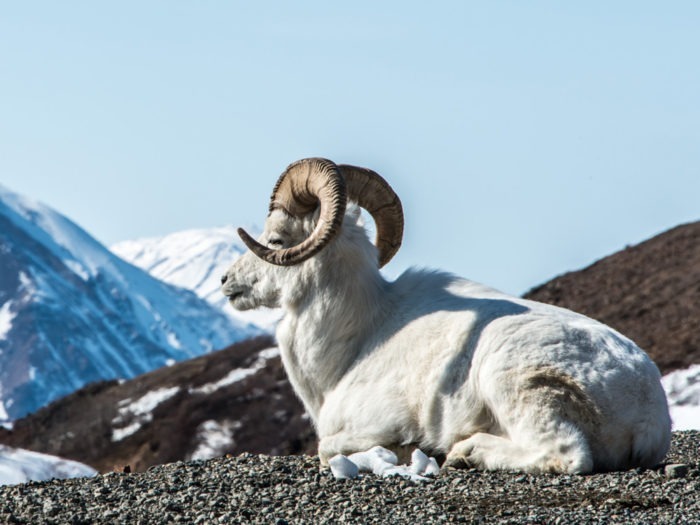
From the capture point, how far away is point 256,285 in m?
16.1

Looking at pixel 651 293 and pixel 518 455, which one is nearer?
pixel 518 455

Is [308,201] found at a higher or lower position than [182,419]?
higher

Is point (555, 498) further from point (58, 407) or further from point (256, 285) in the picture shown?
point (58, 407)

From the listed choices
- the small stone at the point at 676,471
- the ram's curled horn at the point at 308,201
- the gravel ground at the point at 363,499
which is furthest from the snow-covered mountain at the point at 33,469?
the small stone at the point at 676,471

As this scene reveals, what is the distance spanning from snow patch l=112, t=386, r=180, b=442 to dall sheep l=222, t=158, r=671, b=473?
42.5m

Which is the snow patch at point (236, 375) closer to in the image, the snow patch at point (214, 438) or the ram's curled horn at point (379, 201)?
the snow patch at point (214, 438)

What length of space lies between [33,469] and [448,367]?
31.5 feet

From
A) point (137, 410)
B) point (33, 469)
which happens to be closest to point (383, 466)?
point (33, 469)

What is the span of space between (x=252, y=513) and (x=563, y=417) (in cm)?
342

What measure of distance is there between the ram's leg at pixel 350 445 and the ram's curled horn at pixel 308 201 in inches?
85.5

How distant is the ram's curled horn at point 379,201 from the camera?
54.5 feet

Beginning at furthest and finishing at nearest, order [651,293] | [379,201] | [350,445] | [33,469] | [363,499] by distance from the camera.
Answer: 1. [651,293]
2. [33,469]
3. [379,201]
4. [350,445]
5. [363,499]

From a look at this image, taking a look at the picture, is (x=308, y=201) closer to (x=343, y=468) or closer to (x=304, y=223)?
(x=304, y=223)

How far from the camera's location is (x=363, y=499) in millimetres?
11625
